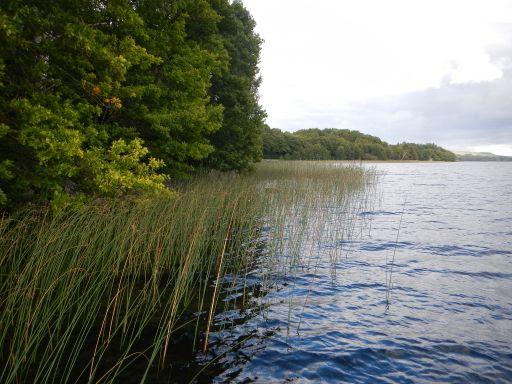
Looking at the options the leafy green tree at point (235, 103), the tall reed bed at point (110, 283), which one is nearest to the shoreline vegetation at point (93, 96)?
the tall reed bed at point (110, 283)

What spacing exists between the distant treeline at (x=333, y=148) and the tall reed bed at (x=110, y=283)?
415 inches

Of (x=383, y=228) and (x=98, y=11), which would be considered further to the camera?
(x=383, y=228)

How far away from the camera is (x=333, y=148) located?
58500mm

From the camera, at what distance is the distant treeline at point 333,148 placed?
42500mm

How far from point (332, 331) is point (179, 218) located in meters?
3.57

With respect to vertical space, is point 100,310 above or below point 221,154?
below

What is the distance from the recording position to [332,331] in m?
4.37

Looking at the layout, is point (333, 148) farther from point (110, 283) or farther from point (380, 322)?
point (110, 283)

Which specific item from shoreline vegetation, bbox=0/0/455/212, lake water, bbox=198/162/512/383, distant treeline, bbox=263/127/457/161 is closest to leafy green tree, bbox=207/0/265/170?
shoreline vegetation, bbox=0/0/455/212

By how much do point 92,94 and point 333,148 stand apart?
5447cm

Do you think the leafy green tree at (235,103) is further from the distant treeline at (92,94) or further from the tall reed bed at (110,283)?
the tall reed bed at (110,283)

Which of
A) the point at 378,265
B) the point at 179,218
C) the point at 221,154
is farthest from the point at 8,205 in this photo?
the point at 221,154

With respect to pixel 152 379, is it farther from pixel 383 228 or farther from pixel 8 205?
pixel 383 228

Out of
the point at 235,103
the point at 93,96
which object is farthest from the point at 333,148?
the point at 93,96
